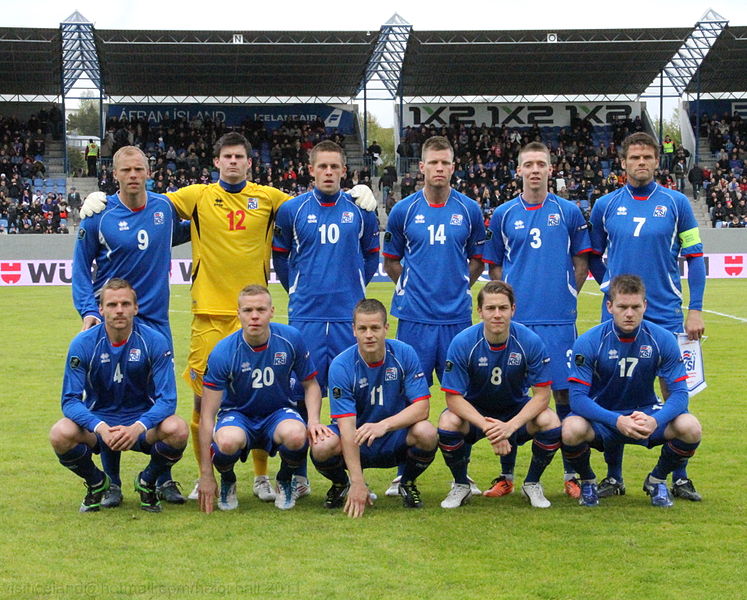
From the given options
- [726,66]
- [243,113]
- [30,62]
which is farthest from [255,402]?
[726,66]

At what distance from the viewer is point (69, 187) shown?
113 feet

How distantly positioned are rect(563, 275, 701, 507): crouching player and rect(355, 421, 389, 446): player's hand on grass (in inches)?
39.1

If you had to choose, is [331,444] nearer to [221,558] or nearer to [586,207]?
[221,558]

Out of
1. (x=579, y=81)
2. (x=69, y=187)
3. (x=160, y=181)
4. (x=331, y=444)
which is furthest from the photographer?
(x=579, y=81)

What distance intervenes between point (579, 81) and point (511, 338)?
33864 millimetres

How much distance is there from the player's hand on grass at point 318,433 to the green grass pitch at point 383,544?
399mm

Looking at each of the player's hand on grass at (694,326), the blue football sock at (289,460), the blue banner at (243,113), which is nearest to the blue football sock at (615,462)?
the player's hand on grass at (694,326)

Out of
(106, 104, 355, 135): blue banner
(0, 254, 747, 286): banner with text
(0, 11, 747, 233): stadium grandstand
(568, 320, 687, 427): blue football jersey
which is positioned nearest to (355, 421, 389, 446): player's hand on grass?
(568, 320, 687, 427): blue football jersey

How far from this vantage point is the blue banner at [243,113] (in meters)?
38.3

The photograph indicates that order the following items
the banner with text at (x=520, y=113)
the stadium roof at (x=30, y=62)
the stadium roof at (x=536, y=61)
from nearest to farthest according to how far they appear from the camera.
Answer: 1. the stadium roof at (x=30, y=62)
2. the stadium roof at (x=536, y=61)
3. the banner with text at (x=520, y=113)

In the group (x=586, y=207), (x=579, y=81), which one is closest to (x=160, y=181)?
(x=586, y=207)

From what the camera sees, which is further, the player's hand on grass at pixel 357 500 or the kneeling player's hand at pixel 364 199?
the kneeling player's hand at pixel 364 199

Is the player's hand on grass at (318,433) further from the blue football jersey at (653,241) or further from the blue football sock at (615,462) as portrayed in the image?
the blue football jersey at (653,241)

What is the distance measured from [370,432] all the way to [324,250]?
130cm
